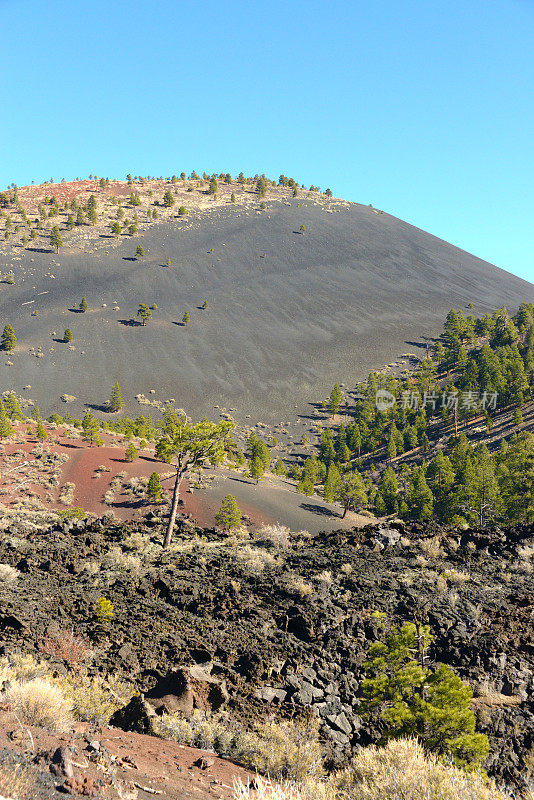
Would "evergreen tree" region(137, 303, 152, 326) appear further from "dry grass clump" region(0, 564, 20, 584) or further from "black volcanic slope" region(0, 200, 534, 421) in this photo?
"dry grass clump" region(0, 564, 20, 584)

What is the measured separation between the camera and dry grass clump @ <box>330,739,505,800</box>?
18.4 feet

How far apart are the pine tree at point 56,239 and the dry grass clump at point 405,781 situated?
154m

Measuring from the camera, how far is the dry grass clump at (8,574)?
14.0 meters

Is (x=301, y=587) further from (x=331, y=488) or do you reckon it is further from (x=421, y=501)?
(x=331, y=488)

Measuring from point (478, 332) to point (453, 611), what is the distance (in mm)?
98207

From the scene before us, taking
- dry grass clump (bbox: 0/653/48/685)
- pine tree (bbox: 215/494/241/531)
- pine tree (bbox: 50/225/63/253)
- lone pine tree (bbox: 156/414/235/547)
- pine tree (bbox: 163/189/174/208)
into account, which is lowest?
pine tree (bbox: 215/494/241/531)

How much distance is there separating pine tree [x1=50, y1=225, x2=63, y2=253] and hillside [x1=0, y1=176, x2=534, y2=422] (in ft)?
9.52

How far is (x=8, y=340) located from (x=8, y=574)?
97.4 m

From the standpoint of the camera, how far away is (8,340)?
97.9 m

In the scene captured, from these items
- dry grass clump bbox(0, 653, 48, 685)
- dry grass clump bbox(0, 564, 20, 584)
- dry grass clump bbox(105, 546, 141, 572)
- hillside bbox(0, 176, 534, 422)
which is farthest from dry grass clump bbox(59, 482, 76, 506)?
hillside bbox(0, 176, 534, 422)

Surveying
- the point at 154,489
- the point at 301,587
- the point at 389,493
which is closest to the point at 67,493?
the point at 154,489

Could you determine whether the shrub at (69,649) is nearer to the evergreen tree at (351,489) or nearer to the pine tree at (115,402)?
the evergreen tree at (351,489)

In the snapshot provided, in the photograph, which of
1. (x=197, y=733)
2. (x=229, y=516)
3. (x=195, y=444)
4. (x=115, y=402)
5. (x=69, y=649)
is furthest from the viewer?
(x=115, y=402)

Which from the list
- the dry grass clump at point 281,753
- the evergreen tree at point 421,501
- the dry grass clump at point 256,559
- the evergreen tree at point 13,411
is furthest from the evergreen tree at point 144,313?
the dry grass clump at point 281,753
